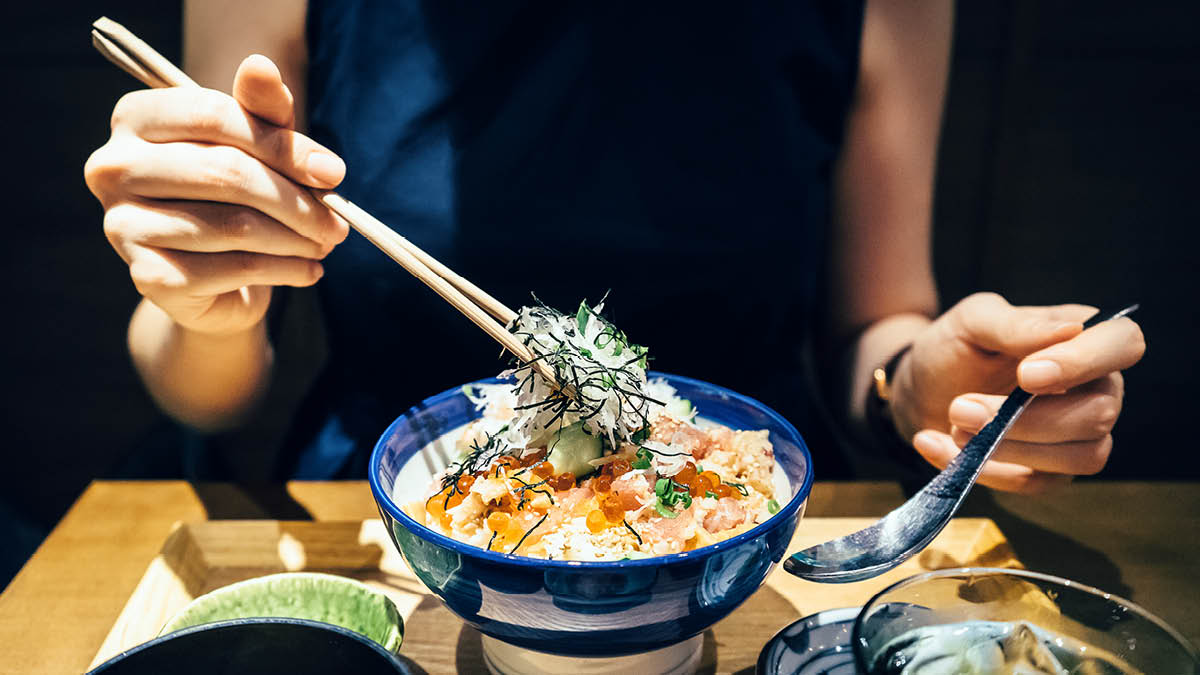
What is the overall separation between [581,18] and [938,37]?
36.7 inches

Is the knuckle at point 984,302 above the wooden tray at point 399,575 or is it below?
above

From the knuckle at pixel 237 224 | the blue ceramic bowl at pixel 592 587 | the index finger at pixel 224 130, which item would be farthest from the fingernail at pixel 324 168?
the blue ceramic bowl at pixel 592 587

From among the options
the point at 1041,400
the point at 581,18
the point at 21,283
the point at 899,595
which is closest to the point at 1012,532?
the point at 1041,400

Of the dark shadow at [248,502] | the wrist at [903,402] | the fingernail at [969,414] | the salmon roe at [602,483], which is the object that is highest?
the salmon roe at [602,483]

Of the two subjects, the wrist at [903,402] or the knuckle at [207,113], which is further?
the wrist at [903,402]

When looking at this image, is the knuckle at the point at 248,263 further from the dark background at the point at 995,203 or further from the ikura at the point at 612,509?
the dark background at the point at 995,203

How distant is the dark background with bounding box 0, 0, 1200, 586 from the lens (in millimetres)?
3129

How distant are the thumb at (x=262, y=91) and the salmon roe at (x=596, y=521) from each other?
2.31ft

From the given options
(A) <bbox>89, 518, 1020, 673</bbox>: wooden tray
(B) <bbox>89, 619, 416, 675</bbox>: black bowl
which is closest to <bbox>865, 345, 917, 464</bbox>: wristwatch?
(A) <bbox>89, 518, 1020, 673</bbox>: wooden tray

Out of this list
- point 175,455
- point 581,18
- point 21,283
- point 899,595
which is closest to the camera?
point 899,595

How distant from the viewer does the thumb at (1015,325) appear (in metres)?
1.30

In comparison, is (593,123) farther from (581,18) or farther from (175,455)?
(175,455)

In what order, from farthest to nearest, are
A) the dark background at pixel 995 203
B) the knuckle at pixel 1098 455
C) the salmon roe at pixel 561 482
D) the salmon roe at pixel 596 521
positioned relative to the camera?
1. the dark background at pixel 995 203
2. the knuckle at pixel 1098 455
3. the salmon roe at pixel 561 482
4. the salmon roe at pixel 596 521

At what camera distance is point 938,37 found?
207 cm
